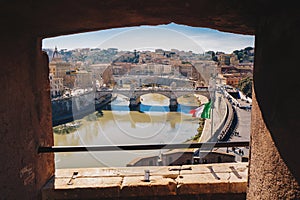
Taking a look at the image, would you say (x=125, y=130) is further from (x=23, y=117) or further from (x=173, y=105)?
(x=23, y=117)

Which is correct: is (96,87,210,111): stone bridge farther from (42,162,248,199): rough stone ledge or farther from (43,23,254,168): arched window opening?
(42,162,248,199): rough stone ledge

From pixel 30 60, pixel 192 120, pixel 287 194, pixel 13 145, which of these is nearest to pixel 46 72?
pixel 30 60

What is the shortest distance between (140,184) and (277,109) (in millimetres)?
943

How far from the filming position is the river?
427 inches

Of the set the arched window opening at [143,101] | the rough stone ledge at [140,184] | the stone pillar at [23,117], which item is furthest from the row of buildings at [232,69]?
the stone pillar at [23,117]

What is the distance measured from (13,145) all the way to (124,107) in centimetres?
2136

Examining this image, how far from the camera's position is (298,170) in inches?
30.8

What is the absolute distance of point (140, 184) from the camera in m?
1.51

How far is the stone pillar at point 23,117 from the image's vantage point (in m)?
1.10

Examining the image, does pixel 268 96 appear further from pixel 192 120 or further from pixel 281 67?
pixel 192 120

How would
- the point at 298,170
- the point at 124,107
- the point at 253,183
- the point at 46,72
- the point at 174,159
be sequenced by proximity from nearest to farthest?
the point at 298,170 → the point at 253,183 → the point at 46,72 → the point at 174,159 → the point at 124,107

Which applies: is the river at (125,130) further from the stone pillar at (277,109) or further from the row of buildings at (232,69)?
the stone pillar at (277,109)

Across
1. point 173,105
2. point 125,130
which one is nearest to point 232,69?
point 173,105

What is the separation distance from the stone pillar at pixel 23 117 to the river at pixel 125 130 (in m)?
8.39
